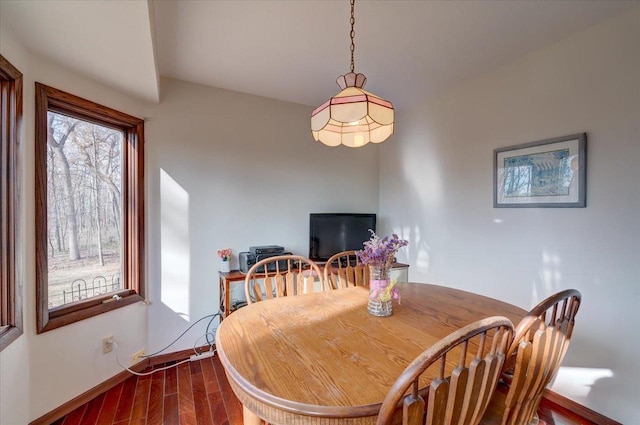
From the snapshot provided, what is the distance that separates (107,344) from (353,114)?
234 centimetres

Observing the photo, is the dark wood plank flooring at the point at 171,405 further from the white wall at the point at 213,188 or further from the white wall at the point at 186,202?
the white wall at the point at 213,188

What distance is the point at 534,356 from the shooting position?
0.89 m

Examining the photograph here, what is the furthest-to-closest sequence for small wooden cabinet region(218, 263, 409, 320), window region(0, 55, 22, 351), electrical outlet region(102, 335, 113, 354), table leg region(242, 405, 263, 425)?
small wooden cabinet region(218, 263, 409, 320)
electrical outlet region(102, 335, 113, 354)
window region(0, 55, 22, 351)
table leg region(242, 405, 263, 425)

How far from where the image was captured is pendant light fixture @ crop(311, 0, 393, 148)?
1.26m

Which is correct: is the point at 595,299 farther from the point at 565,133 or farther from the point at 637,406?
the point at 565,133

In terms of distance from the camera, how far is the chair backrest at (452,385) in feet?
2.24

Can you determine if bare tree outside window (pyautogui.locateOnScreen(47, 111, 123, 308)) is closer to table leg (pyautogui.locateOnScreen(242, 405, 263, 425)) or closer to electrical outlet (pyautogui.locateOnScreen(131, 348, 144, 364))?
electrical outlet (pyautogui.locateOnScreen(131, 348, 144, 364))

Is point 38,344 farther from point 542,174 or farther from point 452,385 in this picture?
point 542,174

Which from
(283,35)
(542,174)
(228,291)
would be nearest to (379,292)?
(228,291)

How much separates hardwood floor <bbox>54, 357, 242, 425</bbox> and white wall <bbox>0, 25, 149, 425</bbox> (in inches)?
6.3

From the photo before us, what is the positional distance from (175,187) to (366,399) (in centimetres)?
233

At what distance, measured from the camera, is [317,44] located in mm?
1998

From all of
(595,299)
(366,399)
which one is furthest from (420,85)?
(366,399)

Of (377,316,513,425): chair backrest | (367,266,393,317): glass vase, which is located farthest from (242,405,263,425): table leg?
(367,266,393,317): glass vase
